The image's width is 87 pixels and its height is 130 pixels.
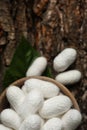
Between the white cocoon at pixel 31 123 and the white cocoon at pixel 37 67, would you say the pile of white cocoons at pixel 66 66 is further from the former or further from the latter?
the white cocoon at pixel 31 123

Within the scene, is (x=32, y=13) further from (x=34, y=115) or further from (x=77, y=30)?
(x=34, y=115)

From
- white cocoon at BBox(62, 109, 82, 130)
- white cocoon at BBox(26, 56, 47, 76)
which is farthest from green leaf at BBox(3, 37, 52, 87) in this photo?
white cocoon at BBox(62, 109, 82, 130)

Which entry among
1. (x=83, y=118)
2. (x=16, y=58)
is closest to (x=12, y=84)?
(x=16, y=58)

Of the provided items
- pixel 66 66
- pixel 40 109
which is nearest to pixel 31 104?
pixel 40 109

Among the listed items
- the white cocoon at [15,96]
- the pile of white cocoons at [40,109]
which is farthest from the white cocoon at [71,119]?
the white cocoon at [15,96]

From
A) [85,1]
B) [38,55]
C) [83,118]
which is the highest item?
[85,1]
